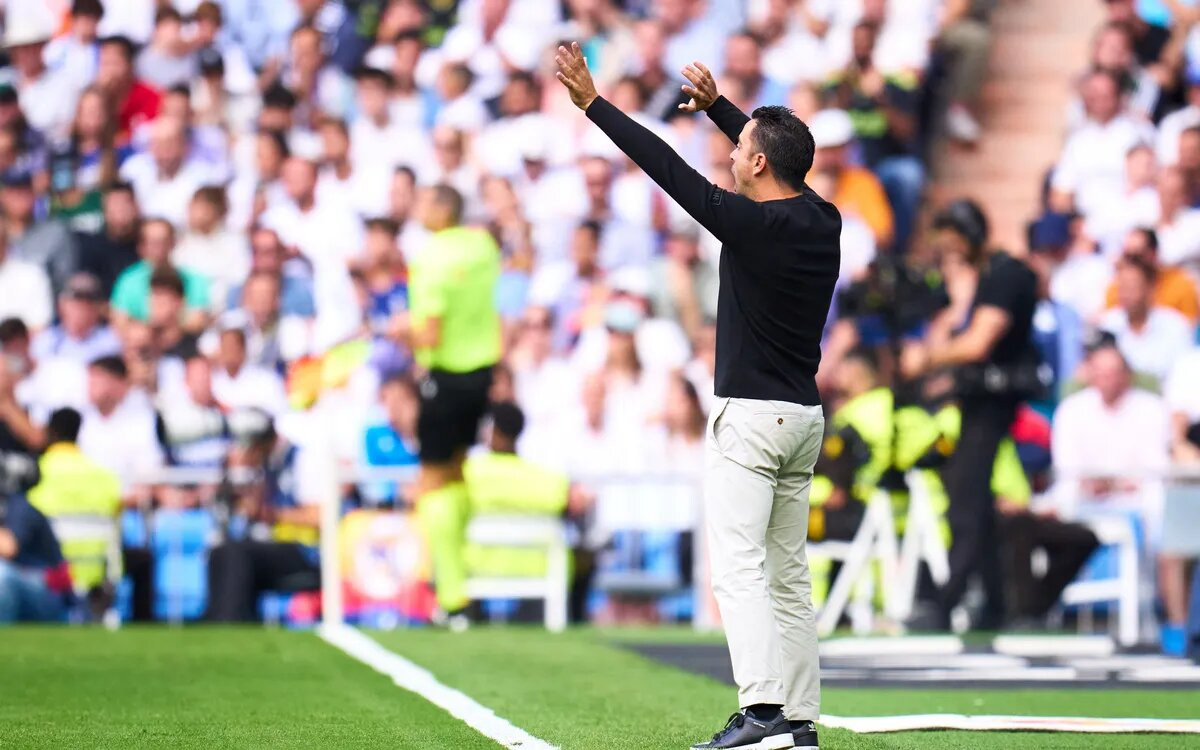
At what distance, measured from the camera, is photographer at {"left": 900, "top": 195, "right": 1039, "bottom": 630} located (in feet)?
40.1

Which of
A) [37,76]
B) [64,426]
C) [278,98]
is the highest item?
[37,76]

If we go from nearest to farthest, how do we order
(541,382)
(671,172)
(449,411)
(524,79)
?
(671,172), (449,411), (541,382), (524,79)

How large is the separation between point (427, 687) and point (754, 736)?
2776 mm

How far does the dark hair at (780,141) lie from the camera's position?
595cm

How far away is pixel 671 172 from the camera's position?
5.70 metres

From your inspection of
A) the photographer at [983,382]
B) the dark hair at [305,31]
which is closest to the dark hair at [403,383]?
the photographer at [983,382]

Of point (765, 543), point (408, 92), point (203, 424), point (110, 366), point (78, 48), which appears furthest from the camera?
point (408, 92)

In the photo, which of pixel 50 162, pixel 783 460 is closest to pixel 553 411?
pixel 50 162

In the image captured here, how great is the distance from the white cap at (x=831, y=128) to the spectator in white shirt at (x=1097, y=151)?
182 centimetres

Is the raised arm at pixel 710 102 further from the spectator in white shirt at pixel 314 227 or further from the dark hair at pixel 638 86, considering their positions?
the dark hair at pixel 638 86

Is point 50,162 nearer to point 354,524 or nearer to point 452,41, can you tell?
point 452,41

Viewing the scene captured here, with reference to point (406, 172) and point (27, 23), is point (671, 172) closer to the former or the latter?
point (406, 172)

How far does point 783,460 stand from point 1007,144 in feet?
40.7

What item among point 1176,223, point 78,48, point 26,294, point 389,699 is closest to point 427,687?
point 389,699
